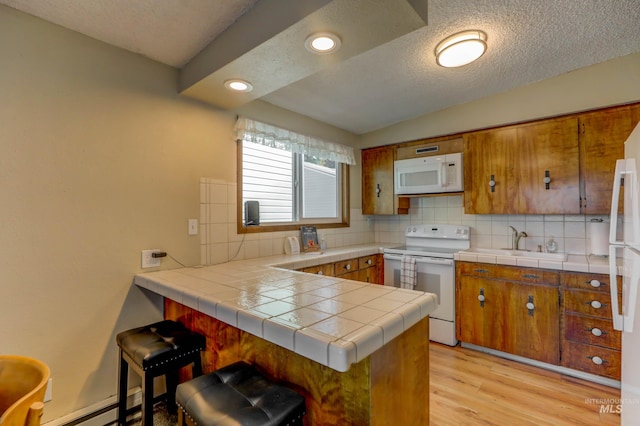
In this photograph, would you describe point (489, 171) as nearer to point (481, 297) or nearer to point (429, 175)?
point (429, 175)

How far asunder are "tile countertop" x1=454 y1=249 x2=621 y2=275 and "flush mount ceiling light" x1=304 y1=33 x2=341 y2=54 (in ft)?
7.03

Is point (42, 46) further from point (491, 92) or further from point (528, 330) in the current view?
point (528, 330)

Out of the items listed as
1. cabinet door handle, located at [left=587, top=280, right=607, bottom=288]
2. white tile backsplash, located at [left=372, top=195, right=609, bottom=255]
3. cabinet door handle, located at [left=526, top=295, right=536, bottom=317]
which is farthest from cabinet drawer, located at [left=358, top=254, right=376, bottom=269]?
cabinet door handle, located at [left=587, top=280, right=607, bottom=288]

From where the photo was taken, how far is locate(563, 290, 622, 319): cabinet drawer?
2.08m

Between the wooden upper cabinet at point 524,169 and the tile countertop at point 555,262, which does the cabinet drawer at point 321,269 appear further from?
the wooden upper cabinet at point 524,169

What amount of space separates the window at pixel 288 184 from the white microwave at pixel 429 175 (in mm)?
679

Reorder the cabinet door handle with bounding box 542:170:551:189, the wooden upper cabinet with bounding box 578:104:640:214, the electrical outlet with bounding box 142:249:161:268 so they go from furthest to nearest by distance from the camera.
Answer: the cabinet door handle with bounding box 542:170:551:189 → the wooden upper cabinet with bounding box 578:104:640:214 → the electrical outlet with bounding box 142:249:161:268

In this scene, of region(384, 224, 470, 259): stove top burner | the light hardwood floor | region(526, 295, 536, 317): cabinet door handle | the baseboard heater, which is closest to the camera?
the baseboard heater

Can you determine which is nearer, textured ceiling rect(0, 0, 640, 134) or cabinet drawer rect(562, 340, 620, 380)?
textured ceiling rect(0, 0, 640, 134)

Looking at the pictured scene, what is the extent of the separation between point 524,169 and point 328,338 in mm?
2676

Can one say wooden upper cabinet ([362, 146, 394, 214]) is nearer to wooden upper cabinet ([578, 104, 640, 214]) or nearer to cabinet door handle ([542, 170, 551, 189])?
cabinet door handle ([542, 170, 551, 189])

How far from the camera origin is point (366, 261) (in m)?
3.11

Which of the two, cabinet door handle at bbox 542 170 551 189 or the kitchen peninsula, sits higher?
cabinet door handle at bbox 542 170 551 189

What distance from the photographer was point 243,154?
253 centimetres
